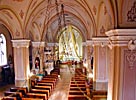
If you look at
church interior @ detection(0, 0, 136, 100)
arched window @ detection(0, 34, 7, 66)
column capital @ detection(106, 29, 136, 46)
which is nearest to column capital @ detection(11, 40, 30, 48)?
church interior @ detection(0, 0, 136, 100)

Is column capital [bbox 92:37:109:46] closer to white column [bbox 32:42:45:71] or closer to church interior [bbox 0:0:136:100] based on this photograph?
church interior [bbox 0:0:136:100]

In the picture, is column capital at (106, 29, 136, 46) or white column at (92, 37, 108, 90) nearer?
column capital at (106, 29, 136, 46)

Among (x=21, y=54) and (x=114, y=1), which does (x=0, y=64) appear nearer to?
(x=21, y=54)

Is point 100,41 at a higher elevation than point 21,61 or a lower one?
higher

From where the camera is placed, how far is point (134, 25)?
470 centimetres

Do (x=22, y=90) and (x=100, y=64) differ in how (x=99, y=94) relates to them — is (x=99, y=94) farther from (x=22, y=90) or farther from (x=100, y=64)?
(x=22, y=90)

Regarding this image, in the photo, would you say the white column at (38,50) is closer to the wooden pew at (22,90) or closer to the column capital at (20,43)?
the column capital at (20,43)

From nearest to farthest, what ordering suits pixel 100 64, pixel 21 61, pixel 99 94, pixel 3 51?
pixel 99 94 < pixel 100 64 < pixel 21 61 < pixel 3 51

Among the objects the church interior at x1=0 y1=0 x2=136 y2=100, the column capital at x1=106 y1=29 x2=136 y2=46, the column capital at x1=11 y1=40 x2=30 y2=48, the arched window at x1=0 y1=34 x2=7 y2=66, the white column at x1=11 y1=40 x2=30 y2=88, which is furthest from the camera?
the arched window at x1=0 y1=34 x2=7 y2=66

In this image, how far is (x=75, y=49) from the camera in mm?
12266

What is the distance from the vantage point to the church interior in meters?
4.76

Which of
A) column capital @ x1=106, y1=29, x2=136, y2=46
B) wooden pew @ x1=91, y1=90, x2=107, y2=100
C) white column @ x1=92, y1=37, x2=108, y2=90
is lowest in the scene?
wooden pew @ x1=91, y1=90, x2=107, y2=100

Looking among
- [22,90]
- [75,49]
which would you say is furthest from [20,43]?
[75,49]

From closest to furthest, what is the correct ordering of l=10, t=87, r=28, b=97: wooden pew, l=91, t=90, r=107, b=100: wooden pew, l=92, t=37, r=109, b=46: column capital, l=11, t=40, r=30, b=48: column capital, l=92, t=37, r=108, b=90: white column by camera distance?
1. l=91, t=90, r=107, b=100: wooden pew
2. l=92, t=37, r=109, b=46: column capital
3. l=92, t=37, r=108, b=90: white column
4. l=10, t=87, r=28, b=97: wooden pew
5. l=11, t=40, r=30, b=48: column capital
